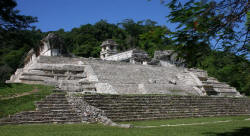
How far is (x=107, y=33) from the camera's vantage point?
62.0m

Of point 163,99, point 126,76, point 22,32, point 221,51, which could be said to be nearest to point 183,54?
point 221,51

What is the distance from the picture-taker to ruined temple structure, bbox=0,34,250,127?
12.0 meters

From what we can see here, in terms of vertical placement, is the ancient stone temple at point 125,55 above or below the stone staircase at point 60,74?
above

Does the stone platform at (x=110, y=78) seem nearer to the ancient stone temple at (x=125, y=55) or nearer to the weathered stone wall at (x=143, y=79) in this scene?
the weathered stone wall at (x=143, y=79)

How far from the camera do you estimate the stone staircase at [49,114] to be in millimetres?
10711

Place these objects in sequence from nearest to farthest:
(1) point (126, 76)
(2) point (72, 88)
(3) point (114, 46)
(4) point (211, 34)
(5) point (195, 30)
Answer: (5) point (195, 30), (4) point (211, 34), (2) point (72, 88), (1) point (126, 76), (3) point (114, 46)

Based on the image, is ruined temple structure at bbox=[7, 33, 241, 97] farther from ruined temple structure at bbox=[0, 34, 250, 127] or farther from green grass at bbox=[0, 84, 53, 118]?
green grass at bbox=[0, 84, 53, 118]

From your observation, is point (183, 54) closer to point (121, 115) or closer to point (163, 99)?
point (121, 115)

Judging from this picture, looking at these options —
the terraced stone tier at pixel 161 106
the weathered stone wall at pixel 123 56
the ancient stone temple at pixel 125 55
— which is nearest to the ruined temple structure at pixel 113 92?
the terraced stone tier at pixel 161 106

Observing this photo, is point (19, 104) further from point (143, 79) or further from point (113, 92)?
point (143, 79)

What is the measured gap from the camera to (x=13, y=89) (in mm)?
14273

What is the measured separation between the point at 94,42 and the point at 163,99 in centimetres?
4091

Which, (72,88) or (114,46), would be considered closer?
(72,88)

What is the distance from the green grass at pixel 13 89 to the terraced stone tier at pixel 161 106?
3471mm
